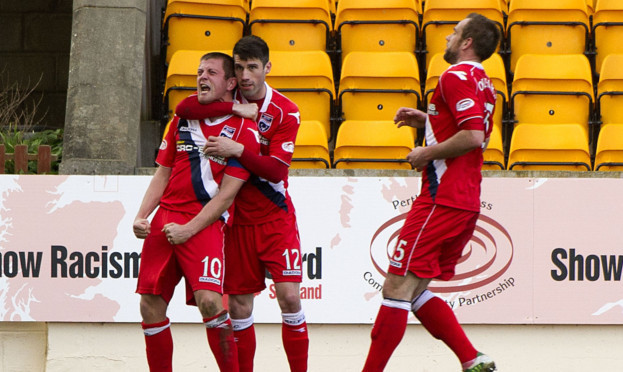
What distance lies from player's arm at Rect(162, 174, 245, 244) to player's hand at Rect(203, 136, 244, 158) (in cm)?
13

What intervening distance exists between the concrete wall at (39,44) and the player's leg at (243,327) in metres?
7.05

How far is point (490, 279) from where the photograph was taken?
278 inches

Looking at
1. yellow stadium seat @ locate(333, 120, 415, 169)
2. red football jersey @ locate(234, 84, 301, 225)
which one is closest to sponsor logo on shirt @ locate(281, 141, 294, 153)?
red football jersey @ locate(234, 84, 301, 225)

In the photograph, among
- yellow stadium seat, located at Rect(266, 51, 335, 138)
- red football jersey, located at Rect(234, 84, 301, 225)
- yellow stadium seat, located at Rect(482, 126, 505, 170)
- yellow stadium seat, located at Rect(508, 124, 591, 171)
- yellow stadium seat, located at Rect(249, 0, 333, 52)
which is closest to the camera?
red football jersey, located at Rect(234, 84, 301, 225)

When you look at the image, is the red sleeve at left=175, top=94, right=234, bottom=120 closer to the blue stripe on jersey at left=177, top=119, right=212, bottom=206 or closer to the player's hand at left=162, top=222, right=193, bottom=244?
the blue stripe on jersey at left=177, top=119, right=212, bottom=206

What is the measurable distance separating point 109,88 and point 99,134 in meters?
0.47

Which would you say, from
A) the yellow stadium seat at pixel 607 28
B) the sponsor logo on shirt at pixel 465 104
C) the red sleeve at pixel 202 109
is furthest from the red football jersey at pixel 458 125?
the yellow stadium seat at pixel 607 28

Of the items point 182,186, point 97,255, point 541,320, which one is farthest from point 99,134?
point 541,320

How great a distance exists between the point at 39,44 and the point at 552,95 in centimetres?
674

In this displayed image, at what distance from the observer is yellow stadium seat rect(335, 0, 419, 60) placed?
29.9 ft

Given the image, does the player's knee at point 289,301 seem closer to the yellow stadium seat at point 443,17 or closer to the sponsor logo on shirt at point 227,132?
the sponsor logo on shirt at point 227,132

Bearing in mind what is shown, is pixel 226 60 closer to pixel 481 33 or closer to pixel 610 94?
pixel 481 33

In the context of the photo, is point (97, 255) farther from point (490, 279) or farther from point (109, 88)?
point (490, 279)

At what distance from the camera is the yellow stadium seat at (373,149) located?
792 centimetres
